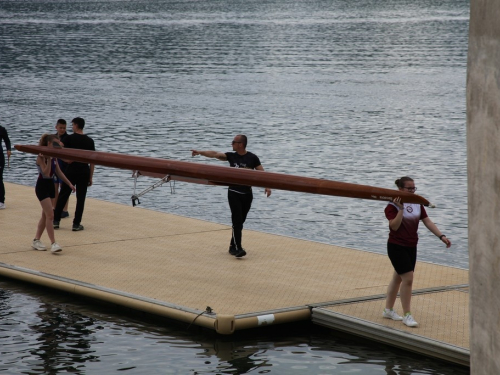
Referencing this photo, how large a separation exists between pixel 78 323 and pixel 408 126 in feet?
89.2

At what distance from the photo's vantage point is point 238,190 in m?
13.4

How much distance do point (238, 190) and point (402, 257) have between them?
4.01 m

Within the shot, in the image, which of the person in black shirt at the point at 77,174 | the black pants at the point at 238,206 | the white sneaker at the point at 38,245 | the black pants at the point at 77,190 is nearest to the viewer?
the black pants at the point at 238,206

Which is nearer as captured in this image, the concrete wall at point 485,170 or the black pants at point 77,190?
the concrete wall at point 485,170

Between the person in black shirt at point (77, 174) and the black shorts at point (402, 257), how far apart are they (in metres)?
6.51

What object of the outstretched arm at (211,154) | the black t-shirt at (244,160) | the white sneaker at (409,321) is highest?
the outstretched arm at (211,154)

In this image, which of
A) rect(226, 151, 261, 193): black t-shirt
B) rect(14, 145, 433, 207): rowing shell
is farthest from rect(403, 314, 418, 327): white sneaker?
rect(226, 151, 261, 193): black t-shirt

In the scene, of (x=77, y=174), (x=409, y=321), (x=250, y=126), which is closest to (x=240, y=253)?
(x=77, y=174)

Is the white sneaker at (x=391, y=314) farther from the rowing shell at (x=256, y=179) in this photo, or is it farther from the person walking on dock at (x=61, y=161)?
the person walking on dock at (x=61, y=161)

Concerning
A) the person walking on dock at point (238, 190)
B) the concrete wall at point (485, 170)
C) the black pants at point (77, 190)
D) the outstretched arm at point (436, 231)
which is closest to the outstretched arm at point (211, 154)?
the person walking on dock at point (238, 190)

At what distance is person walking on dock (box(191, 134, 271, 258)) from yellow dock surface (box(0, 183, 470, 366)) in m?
0.29

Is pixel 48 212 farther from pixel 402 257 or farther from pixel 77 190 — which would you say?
pixel 402 257

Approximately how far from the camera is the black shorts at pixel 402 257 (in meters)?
9.90

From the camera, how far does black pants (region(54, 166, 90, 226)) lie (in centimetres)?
1534
